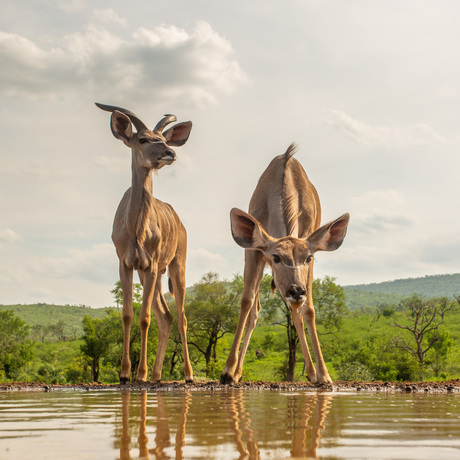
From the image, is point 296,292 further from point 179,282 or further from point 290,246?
point 179,282

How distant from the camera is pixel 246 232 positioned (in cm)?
941

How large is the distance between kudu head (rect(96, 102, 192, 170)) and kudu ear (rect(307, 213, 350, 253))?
3547 mm

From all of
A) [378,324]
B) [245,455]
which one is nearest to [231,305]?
[245,455]

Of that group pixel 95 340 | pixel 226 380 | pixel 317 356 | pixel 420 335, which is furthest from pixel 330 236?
pixel 420 335

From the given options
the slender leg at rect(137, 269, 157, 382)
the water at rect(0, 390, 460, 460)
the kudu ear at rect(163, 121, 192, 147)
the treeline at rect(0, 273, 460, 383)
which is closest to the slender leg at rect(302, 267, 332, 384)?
the slender leg at rect(137, 269, 157, 382)

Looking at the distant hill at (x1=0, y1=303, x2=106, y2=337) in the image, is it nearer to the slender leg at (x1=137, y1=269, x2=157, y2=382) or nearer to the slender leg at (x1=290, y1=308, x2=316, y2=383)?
the slender leg at (x1=137, y1=269, x2=157, y2=382)

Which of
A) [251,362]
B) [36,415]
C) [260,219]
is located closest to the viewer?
[36,415]

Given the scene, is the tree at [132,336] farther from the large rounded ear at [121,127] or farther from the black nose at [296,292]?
the black nose at [296,292]

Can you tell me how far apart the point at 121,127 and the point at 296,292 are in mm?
5984

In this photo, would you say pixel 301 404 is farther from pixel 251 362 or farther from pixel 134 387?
pixel 251 362

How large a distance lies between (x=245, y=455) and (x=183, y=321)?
449 inches

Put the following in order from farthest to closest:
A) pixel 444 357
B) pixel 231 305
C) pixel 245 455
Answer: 1. pixel 444 357
2. pixel 231 305
3. pixel 245 455

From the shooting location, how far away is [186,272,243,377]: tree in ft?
131

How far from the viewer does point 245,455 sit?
2.92 m
